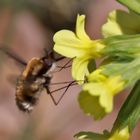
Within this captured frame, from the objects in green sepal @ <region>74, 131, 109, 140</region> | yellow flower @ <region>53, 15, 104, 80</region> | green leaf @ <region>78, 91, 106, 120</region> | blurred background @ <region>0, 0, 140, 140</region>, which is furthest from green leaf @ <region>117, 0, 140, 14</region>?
blurred background @ <region>0, 0, 140, 140</region>

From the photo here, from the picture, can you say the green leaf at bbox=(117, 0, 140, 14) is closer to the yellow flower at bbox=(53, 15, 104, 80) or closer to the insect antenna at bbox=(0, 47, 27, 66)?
the yellow flower at bbox=(53, 15, 104, 80)

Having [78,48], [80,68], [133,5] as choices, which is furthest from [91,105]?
[133,5]

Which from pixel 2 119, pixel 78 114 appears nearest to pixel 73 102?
pixel 78 114

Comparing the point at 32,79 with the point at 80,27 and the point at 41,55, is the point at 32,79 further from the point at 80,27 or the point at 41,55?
the point at 41,55

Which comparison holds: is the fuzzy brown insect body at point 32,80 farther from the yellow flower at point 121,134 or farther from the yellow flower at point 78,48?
the yellow flower at point 121,134

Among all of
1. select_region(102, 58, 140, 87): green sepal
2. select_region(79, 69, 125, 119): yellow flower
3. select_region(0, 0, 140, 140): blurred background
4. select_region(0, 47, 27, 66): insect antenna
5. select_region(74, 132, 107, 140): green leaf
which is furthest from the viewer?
select_region(0, 0, 140, 140): blurred background

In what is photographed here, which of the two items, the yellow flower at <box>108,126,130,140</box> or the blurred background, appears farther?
the blurred background
